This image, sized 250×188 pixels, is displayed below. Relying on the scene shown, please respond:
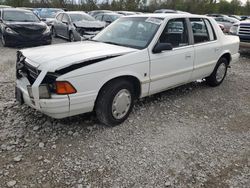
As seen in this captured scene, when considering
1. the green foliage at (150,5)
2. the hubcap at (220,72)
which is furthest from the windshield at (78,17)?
the green foliage at (150,5)

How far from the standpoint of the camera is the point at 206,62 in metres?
5.17

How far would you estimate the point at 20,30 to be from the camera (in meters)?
9.60

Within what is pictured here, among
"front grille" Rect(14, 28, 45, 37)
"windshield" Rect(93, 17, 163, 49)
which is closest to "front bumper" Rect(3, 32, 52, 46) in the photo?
"front grille" Rect(14, 28, 45, 37)

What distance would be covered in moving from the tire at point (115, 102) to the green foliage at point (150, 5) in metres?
29.9

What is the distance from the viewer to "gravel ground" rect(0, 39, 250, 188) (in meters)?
2.81

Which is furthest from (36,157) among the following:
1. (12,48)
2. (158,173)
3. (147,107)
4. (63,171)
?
(12,48)

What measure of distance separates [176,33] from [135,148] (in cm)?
227

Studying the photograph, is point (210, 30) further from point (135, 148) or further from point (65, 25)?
point (65, 25)

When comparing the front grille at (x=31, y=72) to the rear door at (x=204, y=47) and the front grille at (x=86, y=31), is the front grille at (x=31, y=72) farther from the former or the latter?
the front grille at (x=86, y=31)

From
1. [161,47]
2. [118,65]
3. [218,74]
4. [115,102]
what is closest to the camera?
[118,65]

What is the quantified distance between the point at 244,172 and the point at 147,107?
1958 mm

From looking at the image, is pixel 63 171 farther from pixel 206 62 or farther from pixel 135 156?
pixel 206 62

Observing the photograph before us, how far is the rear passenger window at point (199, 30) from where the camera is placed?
192 inches

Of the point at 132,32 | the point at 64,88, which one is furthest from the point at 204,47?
the point at 64,88
